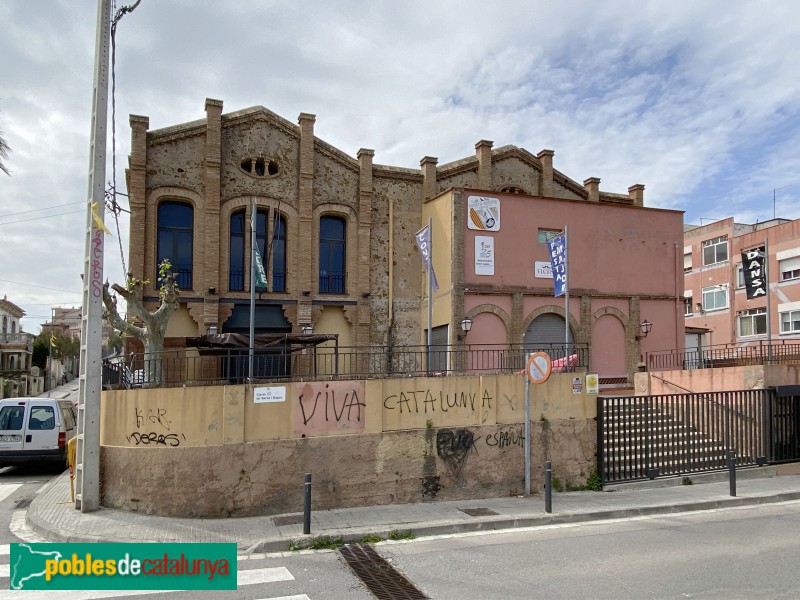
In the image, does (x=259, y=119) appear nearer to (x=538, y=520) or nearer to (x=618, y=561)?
(x=538, y=520)

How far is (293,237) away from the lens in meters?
21.6

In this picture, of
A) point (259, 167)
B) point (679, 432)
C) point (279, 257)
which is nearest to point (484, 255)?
point (279, 257)

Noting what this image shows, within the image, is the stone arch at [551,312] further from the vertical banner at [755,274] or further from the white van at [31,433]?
the white van at [31,433]

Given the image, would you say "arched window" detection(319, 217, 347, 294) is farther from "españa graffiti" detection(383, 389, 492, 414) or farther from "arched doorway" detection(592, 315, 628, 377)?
"españa graffiti" detection(383, 389, 492, 414)

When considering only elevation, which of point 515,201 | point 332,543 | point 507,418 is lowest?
point 332,543

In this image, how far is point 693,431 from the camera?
→ 13969mm

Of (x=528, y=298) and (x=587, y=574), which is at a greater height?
(x=528, y=298)

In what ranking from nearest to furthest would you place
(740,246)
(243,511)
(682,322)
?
(243,511)
(682,322)
(740,246)

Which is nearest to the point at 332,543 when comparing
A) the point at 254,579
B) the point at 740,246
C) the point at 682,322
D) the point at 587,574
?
the point at 254,579

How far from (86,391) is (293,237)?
12098mm

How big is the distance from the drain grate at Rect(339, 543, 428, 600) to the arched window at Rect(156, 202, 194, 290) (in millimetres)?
14398

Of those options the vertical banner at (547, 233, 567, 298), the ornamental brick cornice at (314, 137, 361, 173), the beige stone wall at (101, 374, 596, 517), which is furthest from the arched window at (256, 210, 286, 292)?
the beige stone wall at (101, 374, 596, 517)

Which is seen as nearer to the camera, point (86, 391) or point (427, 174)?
point (86, 391)

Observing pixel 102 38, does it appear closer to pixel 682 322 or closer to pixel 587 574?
pixel 587 574
